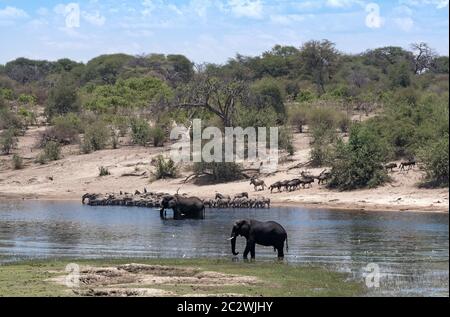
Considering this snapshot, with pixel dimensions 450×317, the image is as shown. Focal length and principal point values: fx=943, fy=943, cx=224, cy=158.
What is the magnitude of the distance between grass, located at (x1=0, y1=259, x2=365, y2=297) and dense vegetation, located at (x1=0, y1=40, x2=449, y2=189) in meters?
7.83

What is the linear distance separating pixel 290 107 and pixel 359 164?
68.6ft

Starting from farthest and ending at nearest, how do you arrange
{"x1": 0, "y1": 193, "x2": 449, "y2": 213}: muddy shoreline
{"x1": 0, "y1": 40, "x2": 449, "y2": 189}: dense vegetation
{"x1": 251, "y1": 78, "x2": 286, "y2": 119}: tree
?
{"x1": 251, "y1": 78, "x2": 286, "y2": 119}: tree < {"x1": 0, "y1": 40, "x2": 449, "y2": 189}: dense vegetation < {"x1": 0, "y1": 193, "x2": 449, "y2": 213}: muddy shoreline

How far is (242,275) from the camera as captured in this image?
723 inches

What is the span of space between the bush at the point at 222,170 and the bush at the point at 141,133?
926 centimetres

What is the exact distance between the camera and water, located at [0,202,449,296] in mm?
19750

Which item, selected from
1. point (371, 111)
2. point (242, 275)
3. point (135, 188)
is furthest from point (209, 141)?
point (242, 275)

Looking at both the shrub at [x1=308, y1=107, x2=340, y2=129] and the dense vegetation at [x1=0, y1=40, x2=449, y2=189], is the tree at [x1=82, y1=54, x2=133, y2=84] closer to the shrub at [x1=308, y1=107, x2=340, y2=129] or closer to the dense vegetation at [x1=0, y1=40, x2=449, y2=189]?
the dense vegetation at [x1=0, y1=40, x2=449, y2=189]

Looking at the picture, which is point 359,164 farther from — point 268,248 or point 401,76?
point 401,76

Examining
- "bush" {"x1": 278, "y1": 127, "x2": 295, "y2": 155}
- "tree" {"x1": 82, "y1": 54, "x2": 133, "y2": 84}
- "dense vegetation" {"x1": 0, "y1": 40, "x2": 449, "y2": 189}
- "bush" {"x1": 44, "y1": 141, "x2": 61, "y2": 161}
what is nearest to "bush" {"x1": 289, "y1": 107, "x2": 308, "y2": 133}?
"dense vegetation" {"x1": 0, "y1": 40, "x2": 449, "y2": 189}

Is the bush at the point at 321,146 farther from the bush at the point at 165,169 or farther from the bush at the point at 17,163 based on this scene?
the bush at the point at 17,163

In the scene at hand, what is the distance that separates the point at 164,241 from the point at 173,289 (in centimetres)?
1031

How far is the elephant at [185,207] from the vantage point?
113ft

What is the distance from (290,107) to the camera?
5975 cm

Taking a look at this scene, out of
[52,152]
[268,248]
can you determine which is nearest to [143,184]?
[52,152]
